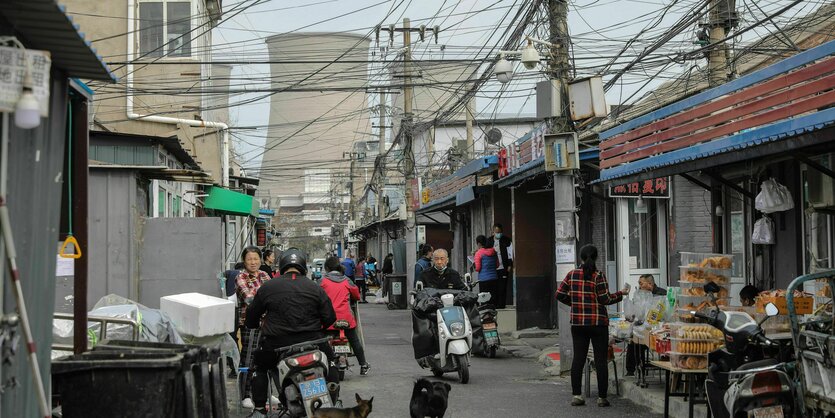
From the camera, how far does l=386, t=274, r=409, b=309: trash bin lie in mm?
31375

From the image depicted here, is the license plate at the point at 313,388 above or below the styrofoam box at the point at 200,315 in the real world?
below

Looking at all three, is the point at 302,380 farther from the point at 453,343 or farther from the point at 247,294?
the point at 453,343

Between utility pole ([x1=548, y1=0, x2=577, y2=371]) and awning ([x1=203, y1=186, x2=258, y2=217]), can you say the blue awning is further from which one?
awning ([x1=203, y1=186, x2=258, y2=217])

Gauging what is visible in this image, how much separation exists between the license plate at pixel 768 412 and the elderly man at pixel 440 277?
7559 millimetres

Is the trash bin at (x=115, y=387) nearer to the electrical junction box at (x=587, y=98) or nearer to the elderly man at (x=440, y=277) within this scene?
the elderly man at (x=440, y=277)

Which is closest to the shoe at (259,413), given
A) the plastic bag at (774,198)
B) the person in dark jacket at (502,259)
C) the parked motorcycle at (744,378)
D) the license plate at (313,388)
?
the license plate at (313,388)

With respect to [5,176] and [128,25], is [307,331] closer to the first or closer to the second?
[5,176]

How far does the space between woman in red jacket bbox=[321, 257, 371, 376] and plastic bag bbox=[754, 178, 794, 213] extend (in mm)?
5217

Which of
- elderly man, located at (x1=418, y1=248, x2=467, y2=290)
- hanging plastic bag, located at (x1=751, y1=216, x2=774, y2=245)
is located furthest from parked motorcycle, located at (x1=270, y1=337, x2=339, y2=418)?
hanging plastic bag, located at (x1=751, y1=216, x2=774, y2=245)

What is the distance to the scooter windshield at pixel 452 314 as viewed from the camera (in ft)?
43.0

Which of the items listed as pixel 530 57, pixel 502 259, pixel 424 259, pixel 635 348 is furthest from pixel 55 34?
pixel 502 259

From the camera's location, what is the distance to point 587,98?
43.6 feet

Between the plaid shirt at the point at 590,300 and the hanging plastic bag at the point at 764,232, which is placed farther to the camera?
the hanging plastic bag at the point at 764,232

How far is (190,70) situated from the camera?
27391 millimetres
